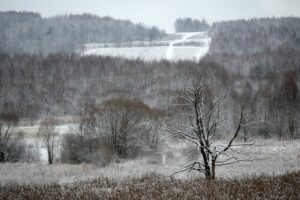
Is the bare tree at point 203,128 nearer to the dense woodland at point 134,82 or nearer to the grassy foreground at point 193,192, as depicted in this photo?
the dense woodland at point 134,82

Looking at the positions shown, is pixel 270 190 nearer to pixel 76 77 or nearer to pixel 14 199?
pixel 14 199

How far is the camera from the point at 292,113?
53906 mm

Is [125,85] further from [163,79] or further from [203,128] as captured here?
[203,128]

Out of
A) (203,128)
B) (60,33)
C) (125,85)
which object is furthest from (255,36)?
(203,128)

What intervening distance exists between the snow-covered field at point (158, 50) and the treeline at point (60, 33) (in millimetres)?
11947

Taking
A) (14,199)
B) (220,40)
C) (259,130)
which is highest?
(220,40)

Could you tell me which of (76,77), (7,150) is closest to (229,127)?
(7,150)

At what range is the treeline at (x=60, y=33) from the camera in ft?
484

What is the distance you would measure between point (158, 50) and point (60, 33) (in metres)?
52.0

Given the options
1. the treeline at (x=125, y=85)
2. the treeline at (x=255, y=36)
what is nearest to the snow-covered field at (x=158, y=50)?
the treeline at (x=255, y=36)

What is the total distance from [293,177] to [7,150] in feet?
114

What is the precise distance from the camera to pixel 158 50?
→ 131750 mm

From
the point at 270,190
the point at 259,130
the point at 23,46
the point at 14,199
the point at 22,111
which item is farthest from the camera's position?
the point at 23,46

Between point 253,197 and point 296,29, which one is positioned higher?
point 296,29
